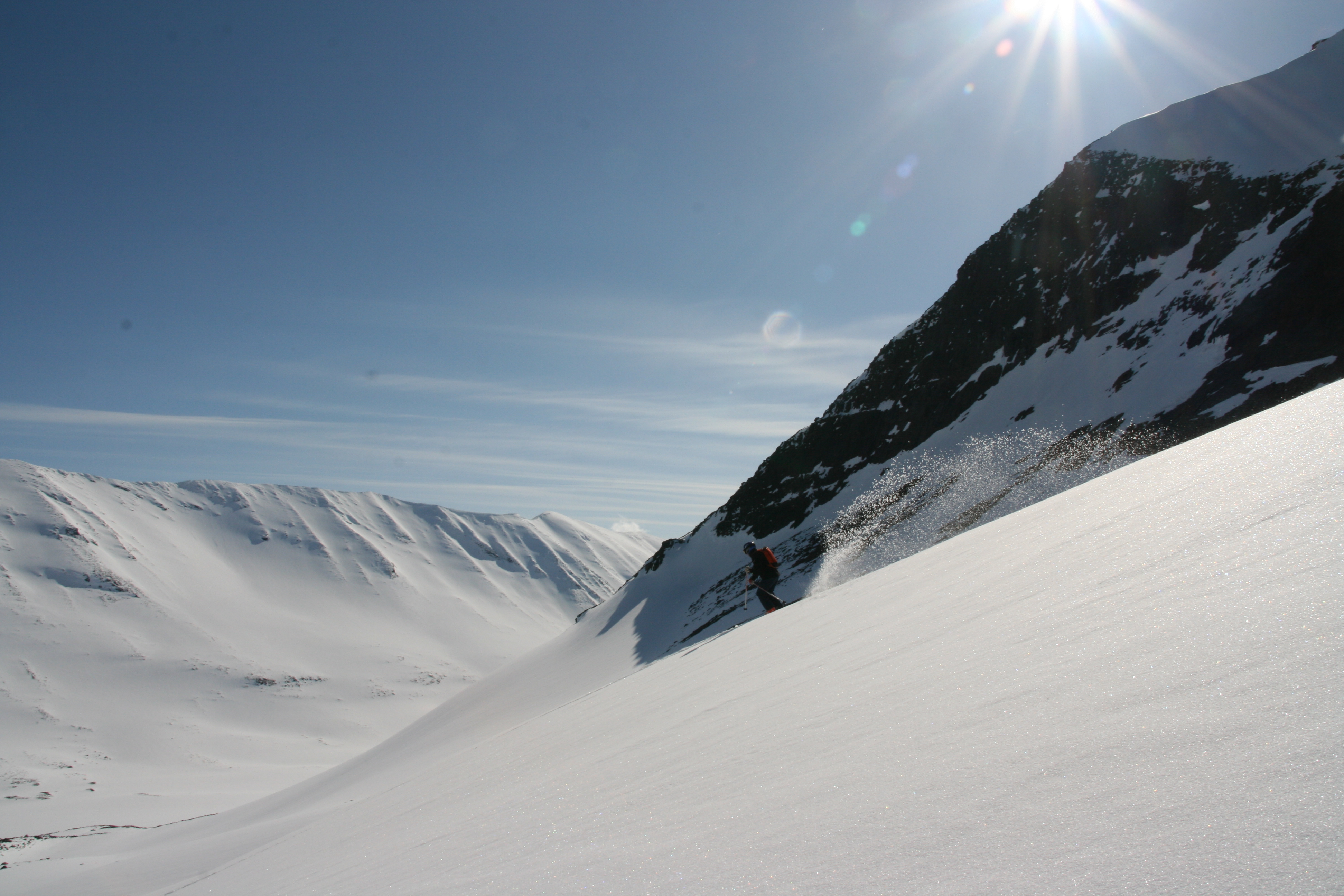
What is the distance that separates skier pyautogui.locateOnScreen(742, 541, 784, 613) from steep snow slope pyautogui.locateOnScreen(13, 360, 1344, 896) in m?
8.44

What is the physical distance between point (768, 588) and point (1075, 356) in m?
28.7

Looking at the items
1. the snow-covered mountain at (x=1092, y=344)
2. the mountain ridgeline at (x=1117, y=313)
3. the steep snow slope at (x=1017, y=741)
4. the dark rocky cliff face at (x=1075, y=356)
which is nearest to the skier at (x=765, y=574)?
the steep snow slope at (x=1017, y=741)

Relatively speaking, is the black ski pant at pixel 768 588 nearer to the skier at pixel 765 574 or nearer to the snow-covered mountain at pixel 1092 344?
the skier at pixel 765 574

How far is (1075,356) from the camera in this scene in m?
34.8

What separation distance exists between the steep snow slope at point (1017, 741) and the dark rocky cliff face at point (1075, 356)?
23.4 m

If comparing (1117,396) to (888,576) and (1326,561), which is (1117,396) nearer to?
(888,576)

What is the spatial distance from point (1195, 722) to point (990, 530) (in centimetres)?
681

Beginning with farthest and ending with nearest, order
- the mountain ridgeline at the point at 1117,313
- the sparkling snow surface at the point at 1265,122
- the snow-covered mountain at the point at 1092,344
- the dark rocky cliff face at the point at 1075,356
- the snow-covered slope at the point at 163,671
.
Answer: the snow-covered slope at the point at 163,671 → the sparkling snow surface at the point at 1265,122 → the snow-covered mountain at the point at 1092,344 → the dark rocky cliff face at the point at 1075,356 → the mountain ridgeline at the point at 1117,313

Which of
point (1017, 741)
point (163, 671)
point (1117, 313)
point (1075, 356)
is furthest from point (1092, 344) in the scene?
point (163, 671)

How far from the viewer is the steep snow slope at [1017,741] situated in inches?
64.9

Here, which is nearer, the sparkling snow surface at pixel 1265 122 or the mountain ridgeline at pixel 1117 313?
the mountain ridgeline at pixel 1117 313

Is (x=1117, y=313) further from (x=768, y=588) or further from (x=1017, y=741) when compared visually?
(x=1017, y=741)

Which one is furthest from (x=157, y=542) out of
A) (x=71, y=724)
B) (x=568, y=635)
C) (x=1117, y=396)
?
(x=1117, y=396)

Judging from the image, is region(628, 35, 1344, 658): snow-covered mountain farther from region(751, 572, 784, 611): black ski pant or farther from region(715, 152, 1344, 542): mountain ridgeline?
region(751, 572, 784, 611): black ski pant
